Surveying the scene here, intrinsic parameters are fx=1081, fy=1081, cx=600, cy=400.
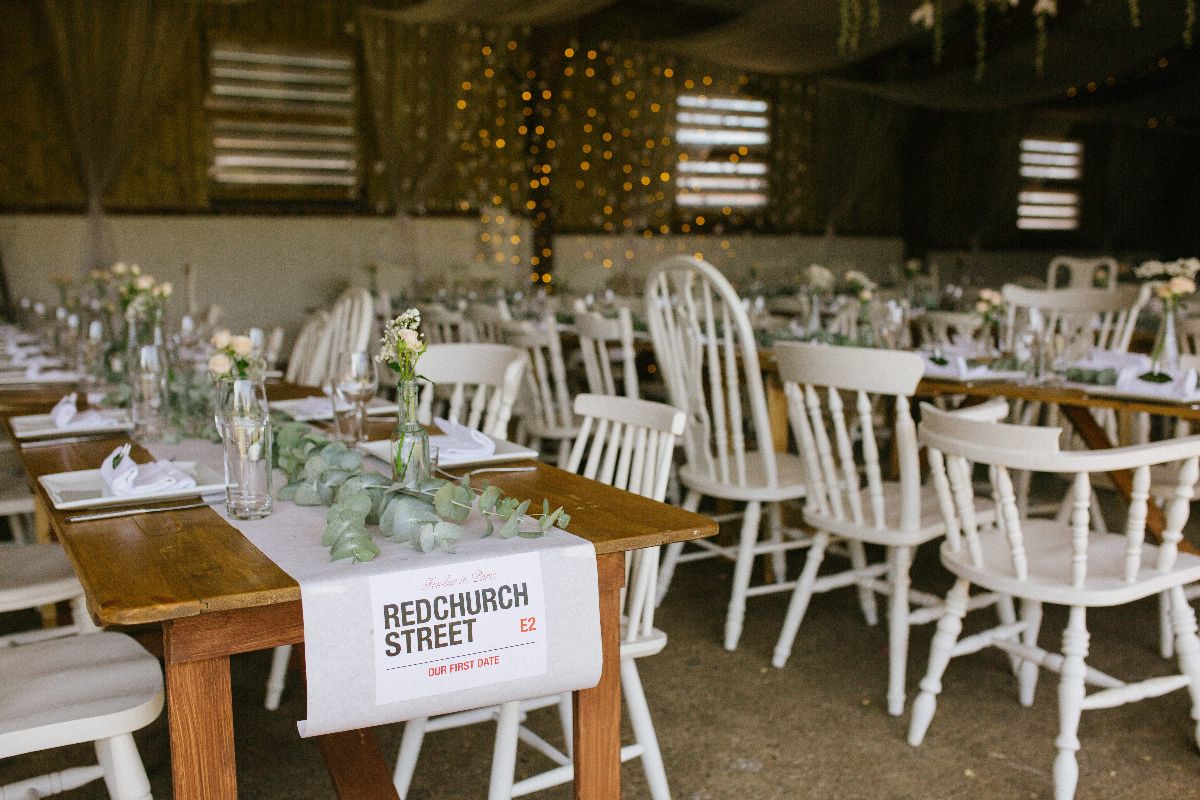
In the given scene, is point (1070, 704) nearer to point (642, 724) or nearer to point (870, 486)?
point (870, 486)

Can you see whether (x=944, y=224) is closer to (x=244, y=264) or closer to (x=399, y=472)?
(x=244, y=264)

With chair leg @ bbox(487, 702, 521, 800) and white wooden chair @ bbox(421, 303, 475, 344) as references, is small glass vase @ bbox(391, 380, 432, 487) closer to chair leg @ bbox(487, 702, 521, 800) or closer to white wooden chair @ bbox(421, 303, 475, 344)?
chair leg @ bbox(487, 702, 521, 800)

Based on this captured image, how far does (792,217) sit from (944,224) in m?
2.08

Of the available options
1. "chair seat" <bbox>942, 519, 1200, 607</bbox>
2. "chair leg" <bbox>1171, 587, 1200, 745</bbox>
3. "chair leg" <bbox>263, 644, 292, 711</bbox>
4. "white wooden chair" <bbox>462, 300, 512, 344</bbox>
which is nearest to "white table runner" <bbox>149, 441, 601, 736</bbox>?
"chair seat" <bbox>942, 519, 1200, 607</bbox>

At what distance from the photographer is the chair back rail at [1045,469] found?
2139 millimetres

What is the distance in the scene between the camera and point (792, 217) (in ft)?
39.0

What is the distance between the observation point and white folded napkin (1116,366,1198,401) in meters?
2.95

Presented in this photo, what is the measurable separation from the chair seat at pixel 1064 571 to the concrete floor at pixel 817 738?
43 cm

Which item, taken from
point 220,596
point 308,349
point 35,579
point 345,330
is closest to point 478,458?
point 220,596

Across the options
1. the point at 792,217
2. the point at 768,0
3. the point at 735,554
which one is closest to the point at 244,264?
the point at 768,0

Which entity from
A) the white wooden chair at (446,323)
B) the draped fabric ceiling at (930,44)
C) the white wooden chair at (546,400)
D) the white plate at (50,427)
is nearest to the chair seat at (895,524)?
the white wooden chair at (546,400)

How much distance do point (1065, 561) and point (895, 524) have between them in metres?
0.48

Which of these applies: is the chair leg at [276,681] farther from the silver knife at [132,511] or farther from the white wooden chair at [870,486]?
the white wooden chair at [870,486]

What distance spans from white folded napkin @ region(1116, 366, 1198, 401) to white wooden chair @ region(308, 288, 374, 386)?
2.42 metres
